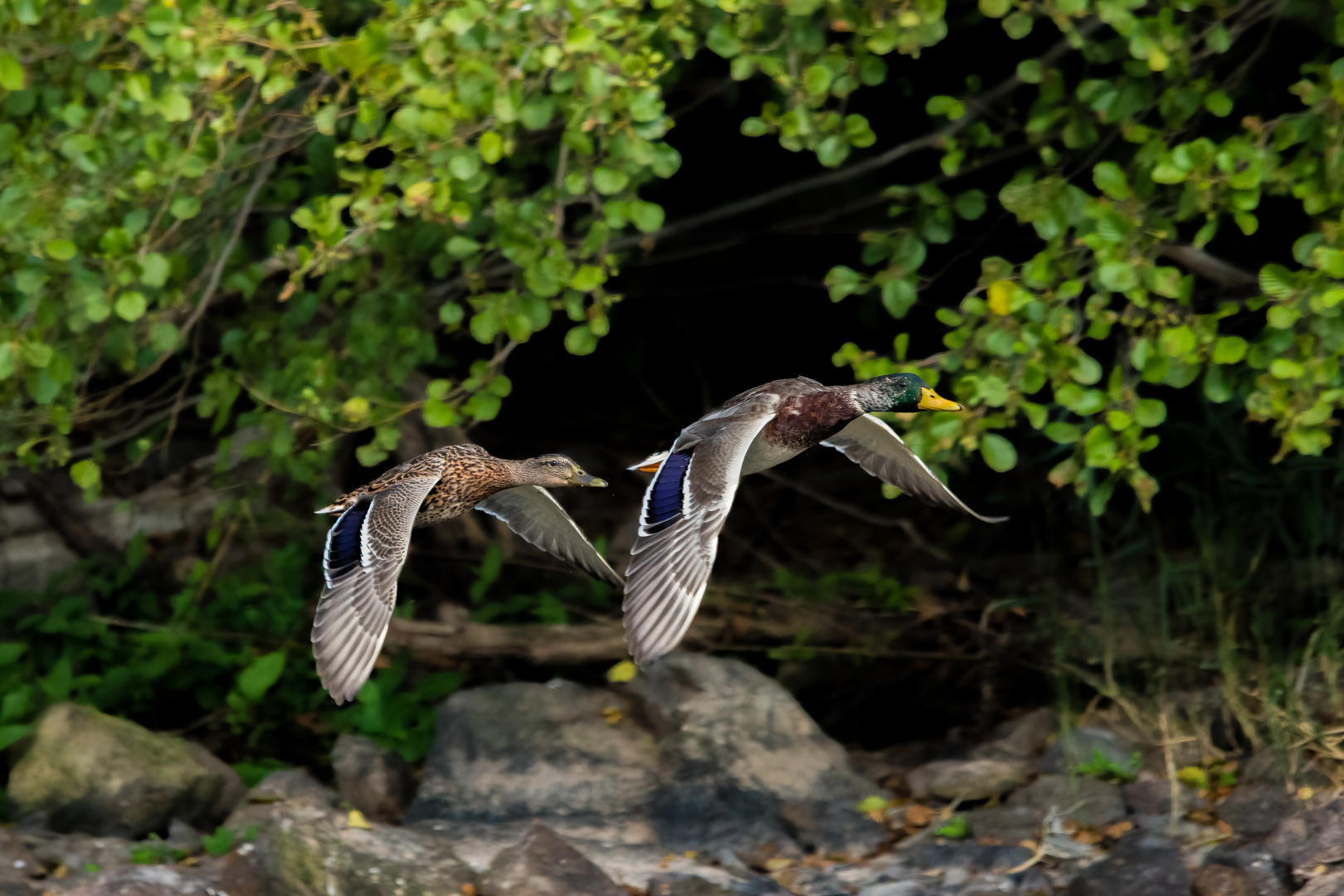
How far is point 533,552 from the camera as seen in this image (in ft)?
25.5

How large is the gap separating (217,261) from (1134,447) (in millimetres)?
3432

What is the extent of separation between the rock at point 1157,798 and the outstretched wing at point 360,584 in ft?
14.7

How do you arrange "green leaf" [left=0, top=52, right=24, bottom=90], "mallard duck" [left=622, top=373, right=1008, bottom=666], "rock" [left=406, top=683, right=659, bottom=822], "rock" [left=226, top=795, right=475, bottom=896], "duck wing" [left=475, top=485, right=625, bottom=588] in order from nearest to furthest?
"mallard duck" [left=622, top=373, right=1008, bottom=666], "duck wing" [left=475, top=485, right=625, bottom=588], "green leaf" [left=0, top=52, right=24, bottom=90], "rock" [left=226, top=795, right=475, bottom=896], "rock" [left=406, top=683, right=659, bottom=822]

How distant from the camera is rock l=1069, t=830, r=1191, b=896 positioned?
5852 millimetres

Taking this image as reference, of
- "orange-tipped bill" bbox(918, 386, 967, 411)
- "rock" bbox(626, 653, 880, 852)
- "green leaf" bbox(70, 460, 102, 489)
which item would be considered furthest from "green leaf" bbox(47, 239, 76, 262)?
"rock" bbox(626, 653, 880, 852)

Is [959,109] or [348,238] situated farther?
[959,109]

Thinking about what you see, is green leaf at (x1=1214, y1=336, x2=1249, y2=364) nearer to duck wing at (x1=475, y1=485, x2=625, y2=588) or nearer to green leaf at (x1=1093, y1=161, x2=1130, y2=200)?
green leaf at (x1=1093, y1=161, x2=1130, y2=200)

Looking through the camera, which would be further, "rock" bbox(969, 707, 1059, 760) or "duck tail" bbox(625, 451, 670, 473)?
"rock" bbox(969, 707, 1059, 760)

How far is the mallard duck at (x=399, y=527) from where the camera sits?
2.55 meters

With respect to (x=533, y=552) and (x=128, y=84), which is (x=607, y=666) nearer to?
(x=533, y=552)

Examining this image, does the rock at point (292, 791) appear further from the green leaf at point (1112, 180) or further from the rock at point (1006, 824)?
the green leaf at point (1112, 180)

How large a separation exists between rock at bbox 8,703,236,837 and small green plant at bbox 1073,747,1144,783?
3.64 meters

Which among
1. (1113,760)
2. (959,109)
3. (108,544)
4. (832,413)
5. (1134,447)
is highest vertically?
(959,109)

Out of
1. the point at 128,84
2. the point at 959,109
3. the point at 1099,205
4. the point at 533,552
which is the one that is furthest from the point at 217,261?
the point at 1099,205
